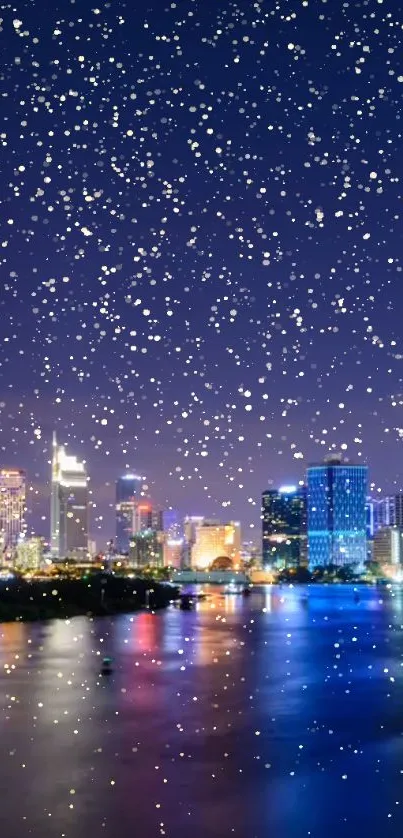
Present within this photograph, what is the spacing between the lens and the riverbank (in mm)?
66188

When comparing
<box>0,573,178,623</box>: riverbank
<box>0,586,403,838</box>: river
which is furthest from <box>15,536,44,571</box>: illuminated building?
<box>0,586,403,838</box>: river

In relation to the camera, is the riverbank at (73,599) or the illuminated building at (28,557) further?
the illuminated building at (28,557)

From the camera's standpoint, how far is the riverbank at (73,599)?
217 feet

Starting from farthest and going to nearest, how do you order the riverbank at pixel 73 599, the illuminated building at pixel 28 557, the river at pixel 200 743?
the illuminated building at pixel 28 557, the riverbank at pixel 73 599, the river at pixel 200 743

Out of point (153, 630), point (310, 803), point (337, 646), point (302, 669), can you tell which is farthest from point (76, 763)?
point (153, 630)

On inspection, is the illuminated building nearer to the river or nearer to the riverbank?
the riverbank

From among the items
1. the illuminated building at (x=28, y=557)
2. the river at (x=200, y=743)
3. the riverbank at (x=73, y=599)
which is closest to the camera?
the river at (x=200, y=743)

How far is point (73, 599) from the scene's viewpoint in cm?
7744

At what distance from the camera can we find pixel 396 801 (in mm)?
15453

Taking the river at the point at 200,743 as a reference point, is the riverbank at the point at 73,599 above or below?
above

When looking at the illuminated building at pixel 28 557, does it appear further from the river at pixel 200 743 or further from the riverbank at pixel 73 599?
the river at pixel 200 743

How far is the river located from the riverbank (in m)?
24.8

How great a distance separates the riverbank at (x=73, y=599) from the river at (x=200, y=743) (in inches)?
975

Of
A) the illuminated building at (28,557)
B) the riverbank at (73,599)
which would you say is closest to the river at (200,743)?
the riverbank at (73,599)
